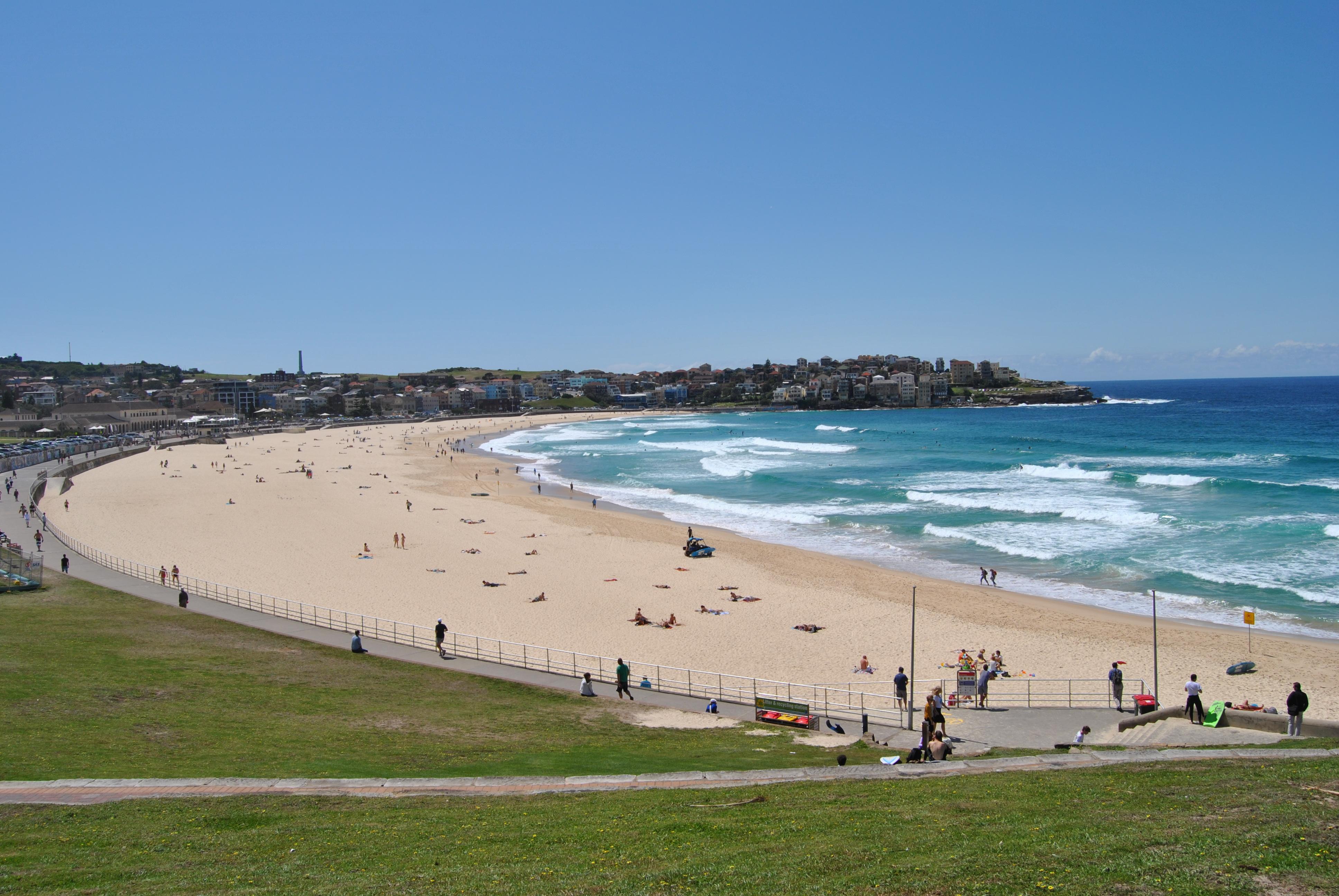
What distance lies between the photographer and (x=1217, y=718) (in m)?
11.9

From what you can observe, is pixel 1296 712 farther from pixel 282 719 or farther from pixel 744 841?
pixel 282 719

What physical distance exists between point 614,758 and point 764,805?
3.14 m

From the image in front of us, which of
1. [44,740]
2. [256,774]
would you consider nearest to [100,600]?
[44,740]

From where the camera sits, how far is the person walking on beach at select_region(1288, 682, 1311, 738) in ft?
36.3

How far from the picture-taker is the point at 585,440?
94.2 metres

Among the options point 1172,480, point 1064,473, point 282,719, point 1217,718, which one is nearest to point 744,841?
point 282,719

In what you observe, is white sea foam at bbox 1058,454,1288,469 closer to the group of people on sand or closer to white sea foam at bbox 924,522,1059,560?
white sea foam at bbox 924,522,1059,560

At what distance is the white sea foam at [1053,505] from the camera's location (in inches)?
1364

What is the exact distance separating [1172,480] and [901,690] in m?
38.0

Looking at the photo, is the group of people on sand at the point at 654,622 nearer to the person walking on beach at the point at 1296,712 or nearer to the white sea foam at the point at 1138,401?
the person walking on beach at the point at 1296,712

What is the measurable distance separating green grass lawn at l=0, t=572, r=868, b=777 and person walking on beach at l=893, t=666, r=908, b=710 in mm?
3235

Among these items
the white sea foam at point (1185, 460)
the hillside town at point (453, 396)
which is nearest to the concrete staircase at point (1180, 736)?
the white sea foam at point (1185, 460)

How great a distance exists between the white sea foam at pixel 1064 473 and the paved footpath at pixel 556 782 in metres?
42.4

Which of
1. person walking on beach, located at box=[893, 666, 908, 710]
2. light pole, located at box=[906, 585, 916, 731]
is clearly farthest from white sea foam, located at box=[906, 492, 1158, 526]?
person walking on beach, located at box=[893, 666, 908, 710]
